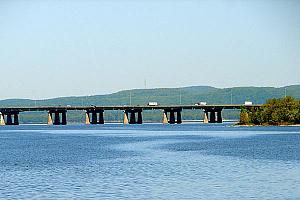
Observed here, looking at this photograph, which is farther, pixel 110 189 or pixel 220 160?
pixel 220 160

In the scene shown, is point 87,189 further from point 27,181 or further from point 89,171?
point 89,171

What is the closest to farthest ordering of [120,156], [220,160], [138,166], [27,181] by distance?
[27,181]
[138,166]
[220,160]
[120,156]

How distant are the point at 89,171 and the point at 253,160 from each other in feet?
80.1

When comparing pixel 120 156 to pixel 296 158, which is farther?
pixel 120 156

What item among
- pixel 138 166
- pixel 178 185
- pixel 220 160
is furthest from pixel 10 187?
pixel 220 160

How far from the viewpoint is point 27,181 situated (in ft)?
229

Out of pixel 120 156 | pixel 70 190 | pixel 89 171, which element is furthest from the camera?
pixel 120 156

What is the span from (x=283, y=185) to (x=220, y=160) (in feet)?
104

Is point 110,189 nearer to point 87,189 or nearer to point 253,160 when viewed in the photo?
point 87,189

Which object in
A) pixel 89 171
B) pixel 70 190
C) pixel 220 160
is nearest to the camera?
pixel 70 190

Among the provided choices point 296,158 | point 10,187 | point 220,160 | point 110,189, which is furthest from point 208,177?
point 296,158

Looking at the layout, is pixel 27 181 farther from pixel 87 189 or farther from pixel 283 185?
pixel 283 185

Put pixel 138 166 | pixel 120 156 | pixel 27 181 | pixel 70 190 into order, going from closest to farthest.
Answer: pixel 70 190, pixel 27 181, pixel 138 166, pixel 120 156

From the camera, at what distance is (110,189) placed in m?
63.0
